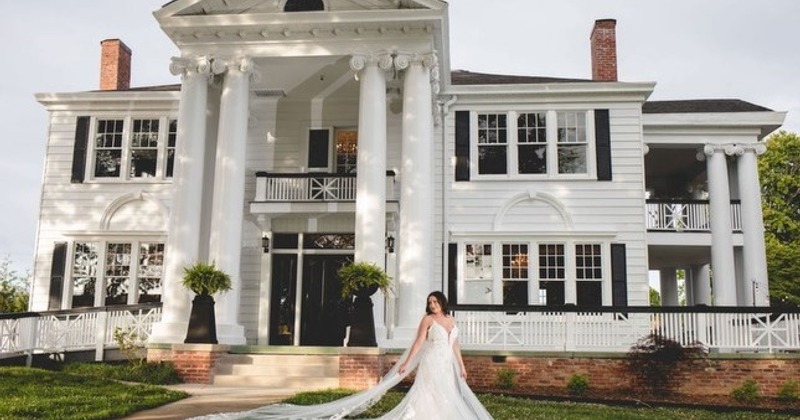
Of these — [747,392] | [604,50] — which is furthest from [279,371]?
[604,50]

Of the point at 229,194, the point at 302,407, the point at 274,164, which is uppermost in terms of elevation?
the point at 274,164

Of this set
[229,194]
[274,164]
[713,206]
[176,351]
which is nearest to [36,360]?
[176,351]

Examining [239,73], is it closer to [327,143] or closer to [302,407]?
[327,143]

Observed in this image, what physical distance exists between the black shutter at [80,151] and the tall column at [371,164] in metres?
9.11

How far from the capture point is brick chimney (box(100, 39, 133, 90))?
77.3 ft

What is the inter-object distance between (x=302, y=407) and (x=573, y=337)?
712 cm

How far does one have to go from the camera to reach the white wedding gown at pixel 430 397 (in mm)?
8781

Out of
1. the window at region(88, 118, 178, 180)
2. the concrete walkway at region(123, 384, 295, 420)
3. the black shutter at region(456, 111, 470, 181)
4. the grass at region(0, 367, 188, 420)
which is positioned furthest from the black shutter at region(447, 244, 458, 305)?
the grass at region(0, 367, 188, 420)

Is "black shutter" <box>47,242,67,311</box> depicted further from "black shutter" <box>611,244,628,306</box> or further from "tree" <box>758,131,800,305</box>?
"tree" <box>758,131,800,305</box>

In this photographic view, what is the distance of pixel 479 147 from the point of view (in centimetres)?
1994

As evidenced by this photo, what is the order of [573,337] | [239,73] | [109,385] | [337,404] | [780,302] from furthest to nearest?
[780,302] < [239,73] < [573,337] < [109,385] < [337,404]

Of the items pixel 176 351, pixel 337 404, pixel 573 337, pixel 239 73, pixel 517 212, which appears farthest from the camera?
pixel 517 212

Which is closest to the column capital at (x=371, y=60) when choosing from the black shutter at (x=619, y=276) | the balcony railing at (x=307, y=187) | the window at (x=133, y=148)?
the balcony railing at (x=307, y=187)

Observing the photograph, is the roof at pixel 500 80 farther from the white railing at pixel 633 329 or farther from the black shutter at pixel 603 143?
the white railing at pixel 633 329
